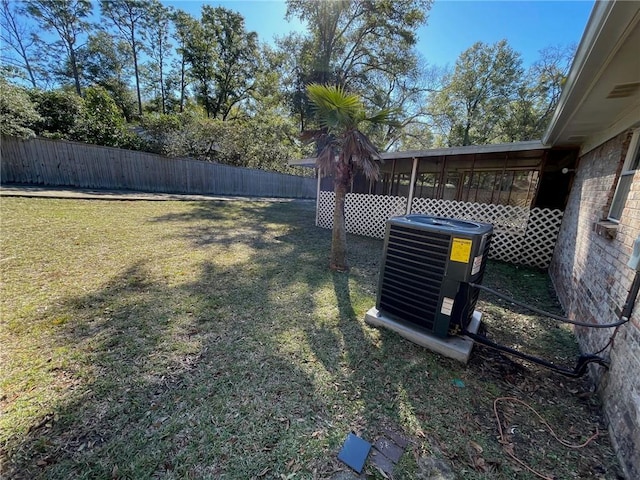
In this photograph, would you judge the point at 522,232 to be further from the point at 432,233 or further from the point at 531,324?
the point at 432,233

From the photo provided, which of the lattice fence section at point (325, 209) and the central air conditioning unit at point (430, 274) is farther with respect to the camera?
the lattice fence section at point (325, 209)

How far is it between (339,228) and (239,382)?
2956 mm

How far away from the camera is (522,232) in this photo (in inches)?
217

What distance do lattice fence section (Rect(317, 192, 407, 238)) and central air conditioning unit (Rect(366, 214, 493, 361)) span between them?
14.9 feet

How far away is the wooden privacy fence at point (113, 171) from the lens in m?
8.70

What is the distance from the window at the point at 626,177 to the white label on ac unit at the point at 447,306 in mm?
2052

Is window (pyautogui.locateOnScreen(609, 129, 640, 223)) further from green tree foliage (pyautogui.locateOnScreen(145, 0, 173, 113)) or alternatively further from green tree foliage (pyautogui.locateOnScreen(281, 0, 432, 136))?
green tree foliage (pyautogui.locateOnScreen(145, 0, 173, 113))

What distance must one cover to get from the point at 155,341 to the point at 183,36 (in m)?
26.7

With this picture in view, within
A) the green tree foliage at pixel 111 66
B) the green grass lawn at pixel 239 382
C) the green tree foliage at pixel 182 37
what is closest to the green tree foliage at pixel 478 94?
the green grass lawn at pixel 239 382

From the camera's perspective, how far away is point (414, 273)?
2.49m

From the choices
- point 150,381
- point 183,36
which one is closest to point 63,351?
point 150,381

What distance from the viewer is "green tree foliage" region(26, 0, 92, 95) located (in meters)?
18.8

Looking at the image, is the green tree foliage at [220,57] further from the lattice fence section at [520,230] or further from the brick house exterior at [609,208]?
the brick house exterior at [609,208]

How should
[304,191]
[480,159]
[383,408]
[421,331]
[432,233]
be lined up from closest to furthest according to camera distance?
[383,408]
[432,233]
[421,331]
[480,159]
[304,191]
